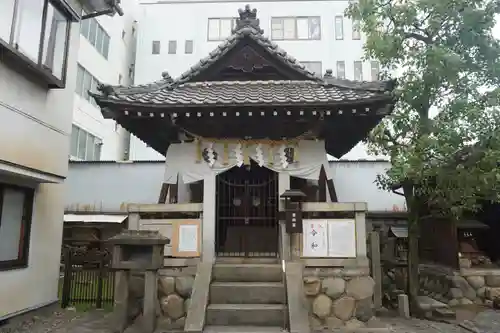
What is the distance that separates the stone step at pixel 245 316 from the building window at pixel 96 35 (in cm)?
1912

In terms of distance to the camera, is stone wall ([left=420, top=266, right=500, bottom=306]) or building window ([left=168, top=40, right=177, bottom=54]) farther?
building window ([left=168, top=40, right=177, bottom=54])

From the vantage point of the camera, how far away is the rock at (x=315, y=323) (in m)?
8.43

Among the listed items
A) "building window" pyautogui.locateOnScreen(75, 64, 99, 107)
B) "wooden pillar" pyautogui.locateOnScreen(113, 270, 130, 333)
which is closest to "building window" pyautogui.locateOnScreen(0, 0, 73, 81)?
"wooden pillar" pyautogui.locateOnScreen(113, 270, 130, 333)

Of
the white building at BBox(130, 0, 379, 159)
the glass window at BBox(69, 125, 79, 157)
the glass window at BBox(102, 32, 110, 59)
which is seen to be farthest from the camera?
the white building at BBox(130, 0, 379, 159)

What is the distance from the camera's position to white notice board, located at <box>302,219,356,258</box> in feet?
29.5

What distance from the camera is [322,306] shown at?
Answer: 862 cm

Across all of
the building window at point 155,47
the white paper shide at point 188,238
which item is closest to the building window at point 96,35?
the building window at point 155,47

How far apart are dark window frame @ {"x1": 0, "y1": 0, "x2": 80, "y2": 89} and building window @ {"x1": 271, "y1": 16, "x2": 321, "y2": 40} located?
1919 cm

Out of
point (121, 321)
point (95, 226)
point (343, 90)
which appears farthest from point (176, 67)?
point (121, 321)

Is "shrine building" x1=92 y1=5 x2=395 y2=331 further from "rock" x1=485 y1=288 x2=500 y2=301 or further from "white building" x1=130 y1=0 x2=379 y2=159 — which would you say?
"white building" x1=130 y1=0 x2=379 y2=159

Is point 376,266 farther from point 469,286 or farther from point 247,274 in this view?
point 469,286

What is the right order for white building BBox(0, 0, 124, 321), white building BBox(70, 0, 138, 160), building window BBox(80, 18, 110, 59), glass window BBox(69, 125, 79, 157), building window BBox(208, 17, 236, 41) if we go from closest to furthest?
white building BBox(0, 0, 124, 321)
glass window BBox(69, 125, 79, 157)
white building BBox(70, 0, 138, 160)
building window BBox(80, 18, 110, 59)
building window BBox(208, 17, 236, 41)

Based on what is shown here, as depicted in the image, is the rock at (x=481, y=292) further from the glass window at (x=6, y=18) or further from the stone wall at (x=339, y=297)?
the glass window at (x=6, y=18)

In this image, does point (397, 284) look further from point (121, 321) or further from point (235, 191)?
point (121, 321)
